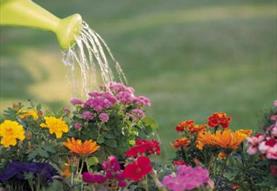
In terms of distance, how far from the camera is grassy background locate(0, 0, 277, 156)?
41.3ft

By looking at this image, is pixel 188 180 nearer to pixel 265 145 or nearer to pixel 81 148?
pixel 265 145

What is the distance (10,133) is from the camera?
412 centimetres

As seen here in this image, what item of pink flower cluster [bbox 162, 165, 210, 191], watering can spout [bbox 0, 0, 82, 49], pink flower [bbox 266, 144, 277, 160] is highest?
watering can spout [bbox 0, 0, 82, 49]

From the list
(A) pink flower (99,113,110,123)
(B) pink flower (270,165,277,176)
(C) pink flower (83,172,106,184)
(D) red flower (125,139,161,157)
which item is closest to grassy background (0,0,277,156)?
(A) pink flower (99,113,110,123)

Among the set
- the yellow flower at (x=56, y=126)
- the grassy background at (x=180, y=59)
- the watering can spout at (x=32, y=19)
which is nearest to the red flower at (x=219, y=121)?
the yellow flower at (x=56, y=126)

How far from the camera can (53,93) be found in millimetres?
13781

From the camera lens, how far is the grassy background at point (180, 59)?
12594mm

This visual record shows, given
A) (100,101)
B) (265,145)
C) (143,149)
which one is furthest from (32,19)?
(265,145)

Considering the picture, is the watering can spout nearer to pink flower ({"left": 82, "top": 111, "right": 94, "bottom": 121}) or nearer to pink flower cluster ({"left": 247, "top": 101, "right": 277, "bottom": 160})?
pink flower ({"left": 82, "top": 111, "right": 94, "bottom": 121})

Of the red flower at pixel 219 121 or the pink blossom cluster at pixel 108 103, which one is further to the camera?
the red flower at pixel 219 121

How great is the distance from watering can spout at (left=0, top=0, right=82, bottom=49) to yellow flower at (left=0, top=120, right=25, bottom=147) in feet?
1.41

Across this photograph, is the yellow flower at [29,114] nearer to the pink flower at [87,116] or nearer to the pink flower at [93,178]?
the pink flower at [87,116]

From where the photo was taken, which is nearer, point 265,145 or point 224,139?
point 265,145

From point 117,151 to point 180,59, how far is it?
1140 centimetres
